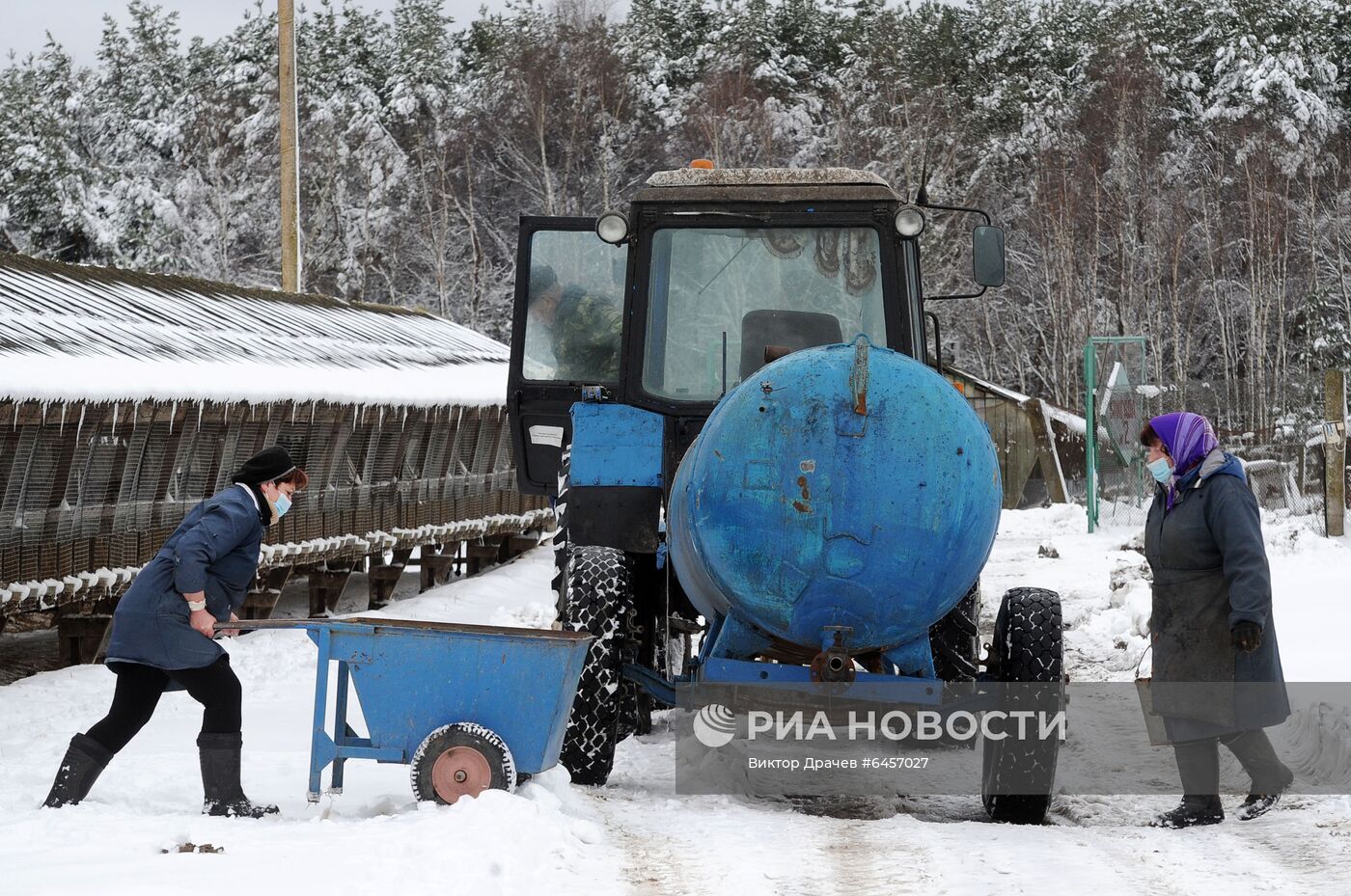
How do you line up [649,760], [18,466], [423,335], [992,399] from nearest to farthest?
[649,760] < [18,466] < [423,335] < [992,399]

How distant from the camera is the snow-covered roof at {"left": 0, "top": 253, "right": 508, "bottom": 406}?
37.7 ft

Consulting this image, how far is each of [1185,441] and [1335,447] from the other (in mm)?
9377

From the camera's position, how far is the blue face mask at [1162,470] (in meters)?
6.56

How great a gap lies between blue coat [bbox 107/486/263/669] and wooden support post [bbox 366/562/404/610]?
11129 mm

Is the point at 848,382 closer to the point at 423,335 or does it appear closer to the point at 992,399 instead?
the point at 423,335

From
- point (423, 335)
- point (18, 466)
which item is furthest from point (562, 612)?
point (423, 335)

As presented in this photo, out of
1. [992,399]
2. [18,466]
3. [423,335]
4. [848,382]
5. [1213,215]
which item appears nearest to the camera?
[848,382]

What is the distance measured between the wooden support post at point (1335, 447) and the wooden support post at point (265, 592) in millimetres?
9934

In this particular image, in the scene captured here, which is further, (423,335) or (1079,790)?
(423,335)

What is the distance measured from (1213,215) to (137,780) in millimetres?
35642

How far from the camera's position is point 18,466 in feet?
35.8

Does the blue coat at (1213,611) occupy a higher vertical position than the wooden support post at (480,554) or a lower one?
higher

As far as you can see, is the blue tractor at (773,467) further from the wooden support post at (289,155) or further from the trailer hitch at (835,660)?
the wooden support post at (289,155)

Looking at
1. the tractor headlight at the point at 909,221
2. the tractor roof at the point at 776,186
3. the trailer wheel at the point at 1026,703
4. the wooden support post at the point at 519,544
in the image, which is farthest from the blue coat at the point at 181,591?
the wooden support post at the point at 519,544
